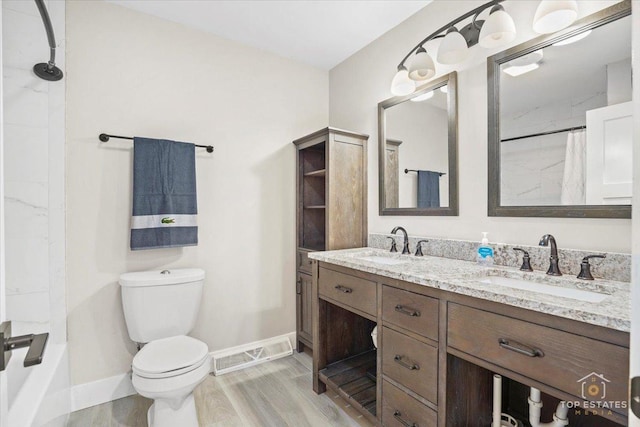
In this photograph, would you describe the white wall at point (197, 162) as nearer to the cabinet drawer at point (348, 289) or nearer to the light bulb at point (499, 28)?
the cabinet drawer at point (348, 289)

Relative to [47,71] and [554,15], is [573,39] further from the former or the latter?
[47,71]

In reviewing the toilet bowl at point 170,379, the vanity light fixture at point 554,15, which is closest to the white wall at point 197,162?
the toilet bowl at point 170,379

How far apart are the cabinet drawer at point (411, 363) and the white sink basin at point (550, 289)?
0.40 m

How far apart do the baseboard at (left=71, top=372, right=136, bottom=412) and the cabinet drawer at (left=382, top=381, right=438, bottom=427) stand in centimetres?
163

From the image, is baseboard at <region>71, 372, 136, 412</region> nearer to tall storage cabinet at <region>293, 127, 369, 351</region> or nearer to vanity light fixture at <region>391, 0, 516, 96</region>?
tall storage cabinet at <region>293, 127, 369, 351</region>

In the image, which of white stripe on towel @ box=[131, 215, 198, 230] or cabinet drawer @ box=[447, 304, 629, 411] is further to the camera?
white stripe on towel @ box=[131, 215, 198, 230]

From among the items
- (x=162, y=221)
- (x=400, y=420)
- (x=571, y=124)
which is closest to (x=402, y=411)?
(x=400, y=420)

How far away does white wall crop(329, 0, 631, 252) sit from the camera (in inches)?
53.6

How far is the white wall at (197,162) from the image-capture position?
191 cm

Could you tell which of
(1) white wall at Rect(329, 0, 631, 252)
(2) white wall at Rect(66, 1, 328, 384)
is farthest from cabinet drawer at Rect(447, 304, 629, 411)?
(2) white wall at Rect(66, 1, 328, 384)

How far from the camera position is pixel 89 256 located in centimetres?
192

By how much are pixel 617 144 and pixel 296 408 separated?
2.06 metres

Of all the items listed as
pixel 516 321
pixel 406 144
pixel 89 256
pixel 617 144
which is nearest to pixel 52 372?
pixel 89 256

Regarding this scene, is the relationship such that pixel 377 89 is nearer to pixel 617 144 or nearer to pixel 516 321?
pixel 617 144
